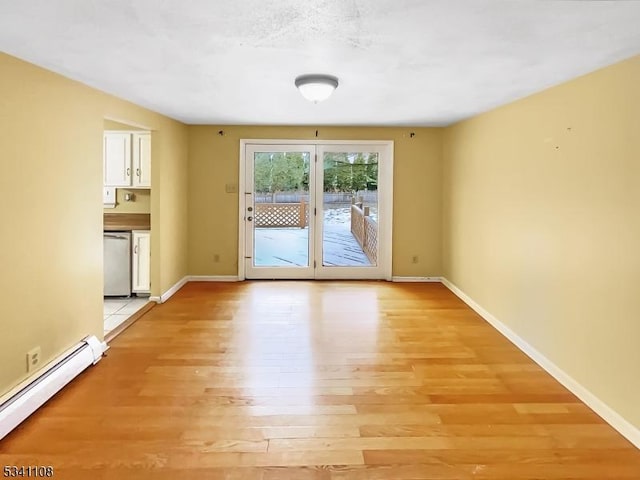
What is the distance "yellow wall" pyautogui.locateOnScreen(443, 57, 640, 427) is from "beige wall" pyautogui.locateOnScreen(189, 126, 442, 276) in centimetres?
150

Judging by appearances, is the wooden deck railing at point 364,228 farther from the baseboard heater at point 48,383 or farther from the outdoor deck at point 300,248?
the baseboard heater at point 48,383

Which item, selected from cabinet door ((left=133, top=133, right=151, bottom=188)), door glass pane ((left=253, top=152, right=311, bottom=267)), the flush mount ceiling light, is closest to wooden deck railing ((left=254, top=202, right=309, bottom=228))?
door glass pane ((left=253, top=152, right=311, bottom=267))

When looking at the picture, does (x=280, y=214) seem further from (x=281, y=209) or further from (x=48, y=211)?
(x=48, y=211)

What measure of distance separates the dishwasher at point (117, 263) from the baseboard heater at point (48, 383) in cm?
179

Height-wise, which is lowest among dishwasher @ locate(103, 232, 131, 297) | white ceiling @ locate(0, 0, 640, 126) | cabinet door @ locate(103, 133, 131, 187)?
dishwasher @ locate(103, 232, 131, 297)

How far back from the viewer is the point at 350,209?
6277mm

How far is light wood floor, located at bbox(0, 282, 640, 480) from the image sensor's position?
2150 mm

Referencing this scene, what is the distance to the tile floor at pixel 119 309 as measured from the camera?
14.3 ft

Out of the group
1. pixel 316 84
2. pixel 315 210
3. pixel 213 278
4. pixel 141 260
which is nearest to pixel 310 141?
pixel 315 210

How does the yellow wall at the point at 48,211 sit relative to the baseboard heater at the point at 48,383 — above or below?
above

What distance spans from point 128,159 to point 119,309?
1.70 meters

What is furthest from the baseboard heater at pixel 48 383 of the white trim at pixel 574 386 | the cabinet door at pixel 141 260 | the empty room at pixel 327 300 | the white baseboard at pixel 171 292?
the white trim at pixel 574 386

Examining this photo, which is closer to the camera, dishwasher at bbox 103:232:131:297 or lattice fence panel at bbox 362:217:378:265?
dishwasher at bbox 103:232:131:297

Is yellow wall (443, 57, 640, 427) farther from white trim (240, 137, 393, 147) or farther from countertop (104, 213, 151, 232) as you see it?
countertop (104, 213, 151, 232)
